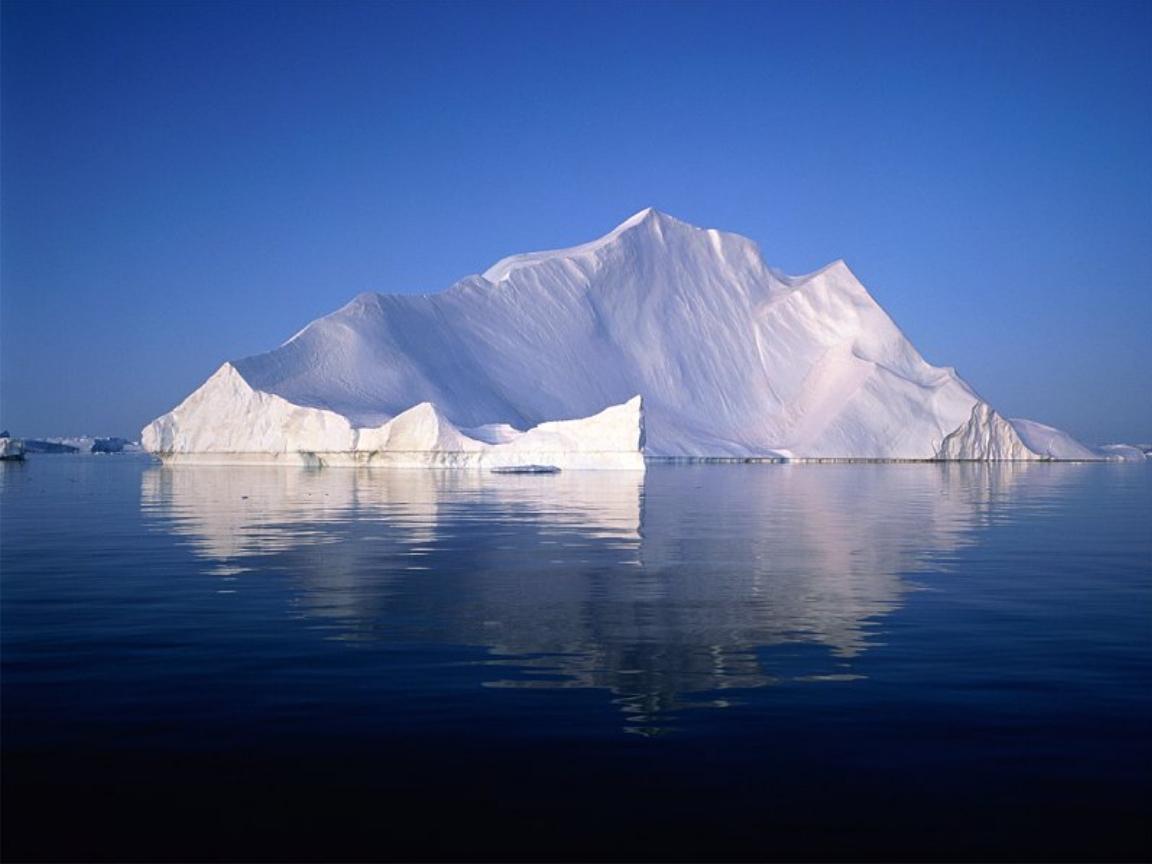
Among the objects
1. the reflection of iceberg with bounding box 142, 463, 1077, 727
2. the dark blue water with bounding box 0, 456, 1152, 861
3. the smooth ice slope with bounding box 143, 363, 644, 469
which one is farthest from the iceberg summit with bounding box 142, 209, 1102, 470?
the dark blue water with bounding box 0, 456, 1152, 861

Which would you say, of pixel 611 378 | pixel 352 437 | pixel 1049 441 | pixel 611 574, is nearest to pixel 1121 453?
pixel 1049 441

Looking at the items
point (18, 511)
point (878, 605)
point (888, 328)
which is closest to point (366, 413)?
point (18, 511)

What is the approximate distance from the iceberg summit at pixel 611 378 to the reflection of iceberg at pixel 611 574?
27.3 metres

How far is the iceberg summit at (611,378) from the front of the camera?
173 ft

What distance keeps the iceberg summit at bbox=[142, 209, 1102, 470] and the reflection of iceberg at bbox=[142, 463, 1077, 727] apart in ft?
89.4

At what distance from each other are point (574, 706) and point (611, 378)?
75166 millimetres

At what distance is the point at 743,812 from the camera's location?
371 cm

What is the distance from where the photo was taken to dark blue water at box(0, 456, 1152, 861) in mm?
3576

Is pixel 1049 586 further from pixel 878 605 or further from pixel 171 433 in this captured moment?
pixel 171 433

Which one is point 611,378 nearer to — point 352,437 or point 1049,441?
point 352,437

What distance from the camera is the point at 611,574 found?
1027 centimetres

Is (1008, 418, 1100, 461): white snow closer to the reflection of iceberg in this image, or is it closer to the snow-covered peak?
the snow-covered peak

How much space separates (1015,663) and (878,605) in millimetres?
2154

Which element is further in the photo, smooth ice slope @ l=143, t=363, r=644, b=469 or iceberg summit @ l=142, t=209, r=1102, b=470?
iceberg summit @ l=142, t=209, r=1102, b=470
